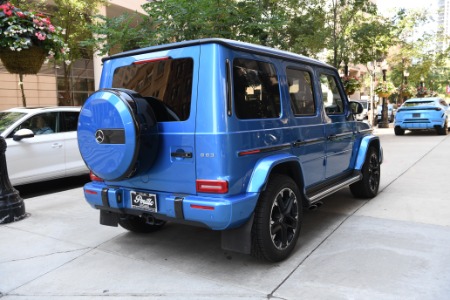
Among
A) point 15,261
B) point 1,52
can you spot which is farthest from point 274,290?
point 1,52

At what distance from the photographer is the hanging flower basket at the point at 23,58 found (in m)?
5.45

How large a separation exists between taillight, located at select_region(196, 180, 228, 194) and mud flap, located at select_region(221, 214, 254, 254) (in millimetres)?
412

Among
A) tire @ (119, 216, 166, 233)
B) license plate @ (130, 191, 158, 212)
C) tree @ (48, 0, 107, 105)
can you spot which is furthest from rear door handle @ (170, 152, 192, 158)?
tree @ (48, 0, 107, 105)

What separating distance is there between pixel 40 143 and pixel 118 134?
4.14 meters

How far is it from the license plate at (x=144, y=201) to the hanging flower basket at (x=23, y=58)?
3258 millimetres

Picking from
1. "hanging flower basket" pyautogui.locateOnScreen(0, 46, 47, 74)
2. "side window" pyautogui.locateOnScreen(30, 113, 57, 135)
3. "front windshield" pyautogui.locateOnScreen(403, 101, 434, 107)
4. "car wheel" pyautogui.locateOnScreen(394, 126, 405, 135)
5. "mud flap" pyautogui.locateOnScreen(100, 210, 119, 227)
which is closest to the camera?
"mud flap" pyautogui.locateOnScreen(100, 210, 119, 227)

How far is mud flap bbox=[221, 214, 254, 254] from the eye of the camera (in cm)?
330

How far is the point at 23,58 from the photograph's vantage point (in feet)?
18.3

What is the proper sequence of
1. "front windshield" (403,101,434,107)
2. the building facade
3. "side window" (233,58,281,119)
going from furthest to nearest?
"front windshield" (403,101,434,107) < the building facade < "side window" (233,58,281,119)

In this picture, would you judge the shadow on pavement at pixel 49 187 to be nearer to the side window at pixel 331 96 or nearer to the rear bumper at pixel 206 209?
the rear bumper at pixel 206 209

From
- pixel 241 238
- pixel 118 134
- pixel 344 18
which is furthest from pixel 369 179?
pixel 344 18

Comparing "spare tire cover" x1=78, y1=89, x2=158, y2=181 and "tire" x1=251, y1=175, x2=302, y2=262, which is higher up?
"spare tire cover" x1=78, y1=89, x2=158, y2=181

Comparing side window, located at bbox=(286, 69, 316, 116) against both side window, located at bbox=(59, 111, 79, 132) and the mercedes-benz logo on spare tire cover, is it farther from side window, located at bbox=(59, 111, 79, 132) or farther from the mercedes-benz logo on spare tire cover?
side window, located at bbox=(59, 111, 79, 132)

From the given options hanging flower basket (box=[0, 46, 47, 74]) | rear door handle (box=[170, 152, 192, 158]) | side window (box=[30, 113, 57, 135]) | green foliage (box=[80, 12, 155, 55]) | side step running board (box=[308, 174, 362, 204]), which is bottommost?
side step running board (box=[308, 174, 362, 204])
